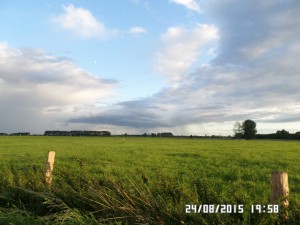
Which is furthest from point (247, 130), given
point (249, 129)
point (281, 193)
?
point (281, 193)

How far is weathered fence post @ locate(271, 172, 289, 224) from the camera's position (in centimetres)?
627

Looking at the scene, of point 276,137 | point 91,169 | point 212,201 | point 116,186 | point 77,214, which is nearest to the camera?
point 212,201

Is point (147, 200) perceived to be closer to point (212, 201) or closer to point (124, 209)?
point (124, 209)

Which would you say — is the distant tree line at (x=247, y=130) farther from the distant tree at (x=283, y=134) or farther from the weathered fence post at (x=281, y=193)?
the weathered fence post at (x=281, y=193)

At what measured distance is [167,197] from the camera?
308 inches

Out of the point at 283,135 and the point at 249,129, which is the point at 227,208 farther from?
the point at 249,129

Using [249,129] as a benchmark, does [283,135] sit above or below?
below

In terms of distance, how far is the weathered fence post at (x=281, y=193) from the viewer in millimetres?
6270

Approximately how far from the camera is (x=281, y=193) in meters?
6.36

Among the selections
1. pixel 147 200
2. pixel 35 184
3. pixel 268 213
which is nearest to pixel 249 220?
pixel 268 213

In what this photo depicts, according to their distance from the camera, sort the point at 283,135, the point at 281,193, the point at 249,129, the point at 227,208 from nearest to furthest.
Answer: the point at 281,193, the point at 227,208, the point at 283,135, the point at 249,129

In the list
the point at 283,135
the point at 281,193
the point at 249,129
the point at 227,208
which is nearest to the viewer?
the point at 281,193

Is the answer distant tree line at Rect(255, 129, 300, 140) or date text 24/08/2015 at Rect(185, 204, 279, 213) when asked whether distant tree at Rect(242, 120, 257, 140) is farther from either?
date text 24/08/2015 at Rect(185, 204, 279, 213)

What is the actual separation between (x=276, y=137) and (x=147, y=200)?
16296 centimetres
